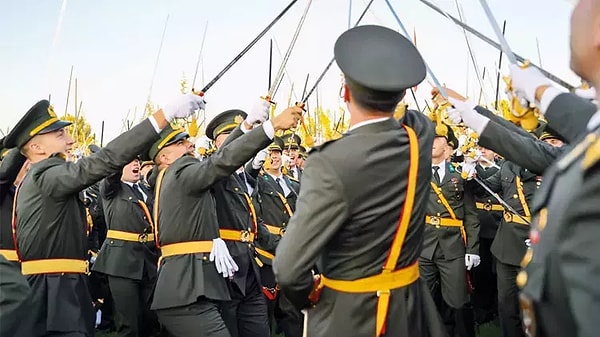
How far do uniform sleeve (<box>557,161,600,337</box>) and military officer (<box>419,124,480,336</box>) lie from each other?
5.13 m

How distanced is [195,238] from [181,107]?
1266 millimetres

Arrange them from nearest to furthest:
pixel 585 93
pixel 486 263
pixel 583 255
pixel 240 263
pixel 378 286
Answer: pixel 583 255, pixel 378 286, pixel 585 93, pixel 240 263, pixel 486 263

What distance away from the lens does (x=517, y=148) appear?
11.5 ft

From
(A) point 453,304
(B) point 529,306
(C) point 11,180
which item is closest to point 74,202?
(C) point 11,180

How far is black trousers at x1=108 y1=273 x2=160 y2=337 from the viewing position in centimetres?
636

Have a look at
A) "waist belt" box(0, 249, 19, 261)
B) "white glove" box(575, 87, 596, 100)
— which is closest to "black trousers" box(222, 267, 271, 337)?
"waist belt" box(0, 249, 19, 261)

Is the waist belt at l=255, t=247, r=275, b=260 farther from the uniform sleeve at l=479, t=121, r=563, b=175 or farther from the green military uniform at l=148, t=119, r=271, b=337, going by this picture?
the uniform sleeve at l=479, t=121, r=563, b=175

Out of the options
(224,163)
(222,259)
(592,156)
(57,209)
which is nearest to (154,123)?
(224,163)

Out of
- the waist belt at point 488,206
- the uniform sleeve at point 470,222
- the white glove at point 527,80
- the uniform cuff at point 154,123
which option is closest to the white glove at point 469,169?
the uniform sleeve at point 470,222

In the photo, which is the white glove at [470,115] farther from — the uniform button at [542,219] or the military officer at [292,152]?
the military officer at [292,152]

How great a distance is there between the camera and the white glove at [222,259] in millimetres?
4941

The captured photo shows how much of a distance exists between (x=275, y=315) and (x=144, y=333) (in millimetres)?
1771

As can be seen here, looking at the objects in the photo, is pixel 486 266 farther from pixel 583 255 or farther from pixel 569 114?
pixel 583 255

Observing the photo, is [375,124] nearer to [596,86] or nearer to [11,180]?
[596,86]
